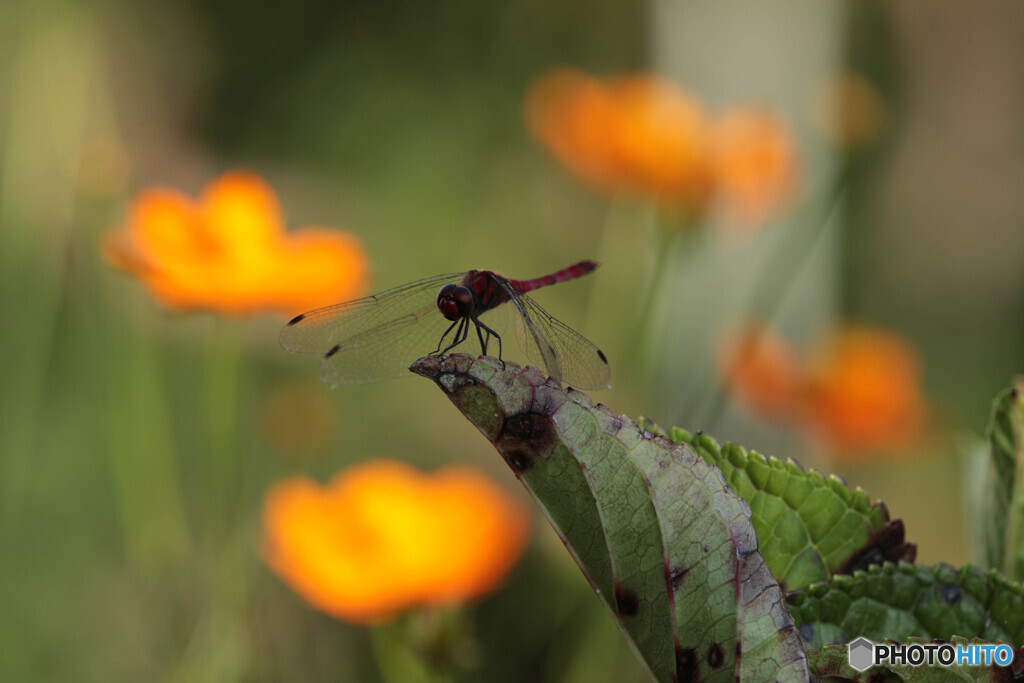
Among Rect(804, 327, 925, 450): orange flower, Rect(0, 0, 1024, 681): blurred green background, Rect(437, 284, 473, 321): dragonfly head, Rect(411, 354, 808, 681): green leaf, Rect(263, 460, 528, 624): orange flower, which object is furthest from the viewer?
Rect(804, 327, 925, 450): orange flower

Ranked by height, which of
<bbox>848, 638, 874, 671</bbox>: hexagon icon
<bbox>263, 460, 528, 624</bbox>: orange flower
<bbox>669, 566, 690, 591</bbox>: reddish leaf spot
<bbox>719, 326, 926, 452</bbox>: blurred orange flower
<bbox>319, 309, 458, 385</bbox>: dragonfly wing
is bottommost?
<bbox>263, 460, 528, 624</bbox>: orange flower

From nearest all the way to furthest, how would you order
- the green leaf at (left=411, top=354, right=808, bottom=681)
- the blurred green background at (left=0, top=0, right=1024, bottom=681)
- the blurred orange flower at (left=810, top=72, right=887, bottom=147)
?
the green leaf at (left=411, top=354, right=808, bottom=681) < the blurred green background at (left=0, top=0, right=1024, bottom=681) < the blurred orange flower at (left=810, top=72, right=887, bottom=147)

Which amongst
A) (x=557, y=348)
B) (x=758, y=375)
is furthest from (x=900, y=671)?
(x=758, y=375)

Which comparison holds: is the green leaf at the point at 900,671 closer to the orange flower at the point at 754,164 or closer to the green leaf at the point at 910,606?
the green leaf at the point at 910,606

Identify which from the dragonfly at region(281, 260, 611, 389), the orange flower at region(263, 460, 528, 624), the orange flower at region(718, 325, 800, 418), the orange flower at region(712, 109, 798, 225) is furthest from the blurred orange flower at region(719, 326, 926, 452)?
the dragonfly at region(281, 260, 611, 389)

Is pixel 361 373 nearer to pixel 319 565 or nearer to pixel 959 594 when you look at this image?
pixel 319 565

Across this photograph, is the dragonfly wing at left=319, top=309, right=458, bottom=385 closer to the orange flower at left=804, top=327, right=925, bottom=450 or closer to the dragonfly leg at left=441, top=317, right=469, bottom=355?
the dragonfly leg at left=441, top=317, right=469, bottom=355
